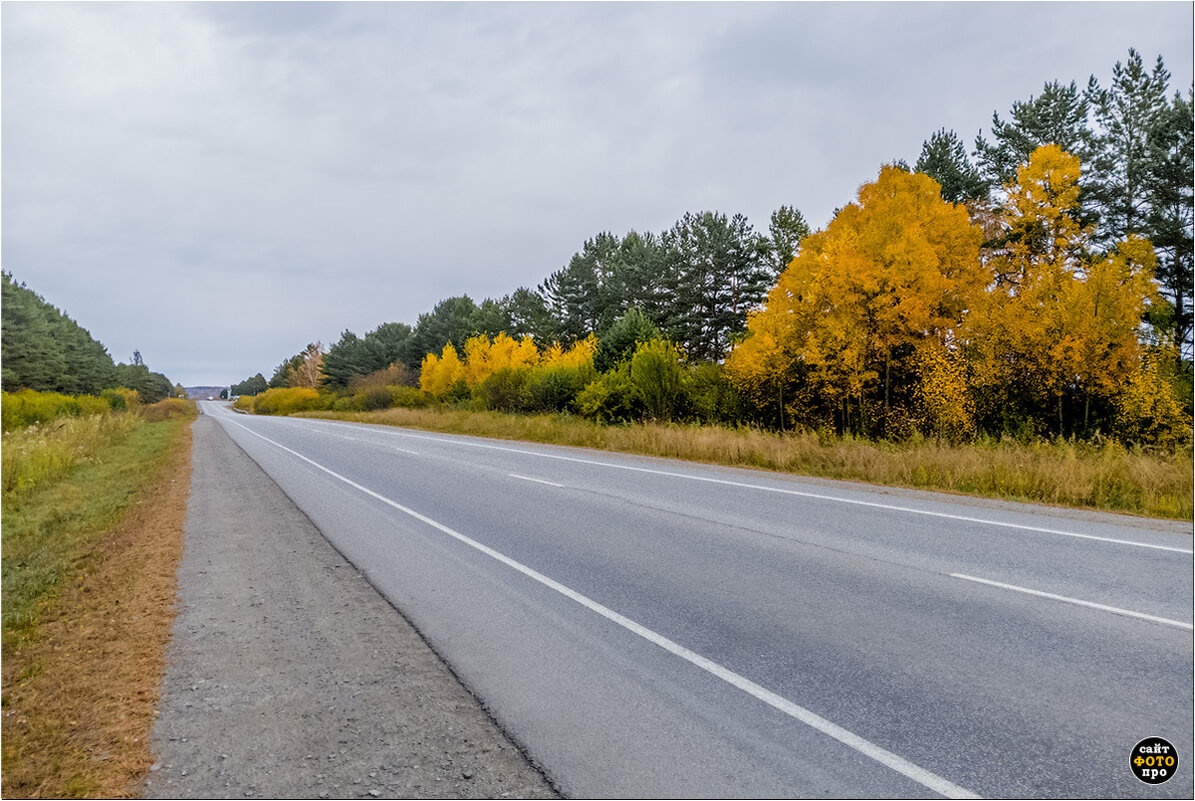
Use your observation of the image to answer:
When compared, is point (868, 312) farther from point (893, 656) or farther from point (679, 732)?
point (679, 732)

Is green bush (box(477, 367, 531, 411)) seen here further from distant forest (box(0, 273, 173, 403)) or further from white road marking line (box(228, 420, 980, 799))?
white road marking line (box(228, 420, 980, 799))

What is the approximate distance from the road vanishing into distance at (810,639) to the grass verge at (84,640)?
193cm

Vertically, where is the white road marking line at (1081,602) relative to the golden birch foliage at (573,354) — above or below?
below

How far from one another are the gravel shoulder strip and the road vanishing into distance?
28 centimetres

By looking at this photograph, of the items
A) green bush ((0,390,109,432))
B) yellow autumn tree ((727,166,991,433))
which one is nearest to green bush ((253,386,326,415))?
green bush ((0,390,109,432))

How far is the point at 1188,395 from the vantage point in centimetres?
1777

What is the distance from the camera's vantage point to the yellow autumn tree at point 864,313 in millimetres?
21109

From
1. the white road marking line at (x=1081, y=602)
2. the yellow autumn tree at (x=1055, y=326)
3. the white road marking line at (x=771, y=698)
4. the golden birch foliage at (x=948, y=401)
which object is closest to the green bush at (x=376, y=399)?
the golden birch foliage at (x=948, y=401)

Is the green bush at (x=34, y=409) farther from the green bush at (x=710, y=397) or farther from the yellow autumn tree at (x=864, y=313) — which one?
the yellow autumn tree at (x=864, y=313)

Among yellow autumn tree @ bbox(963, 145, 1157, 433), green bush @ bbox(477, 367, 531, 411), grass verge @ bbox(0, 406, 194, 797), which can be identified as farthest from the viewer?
green bush @ bbox(477, 367, 531, 411)

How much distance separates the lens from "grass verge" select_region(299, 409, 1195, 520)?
10.5 meters

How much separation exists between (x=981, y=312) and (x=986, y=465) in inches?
415

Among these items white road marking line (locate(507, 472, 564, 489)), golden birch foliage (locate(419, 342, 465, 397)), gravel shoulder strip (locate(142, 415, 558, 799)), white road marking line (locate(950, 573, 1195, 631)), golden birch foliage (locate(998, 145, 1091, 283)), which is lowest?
gravel shoulder strip (locate(142, 415, 558, 799))

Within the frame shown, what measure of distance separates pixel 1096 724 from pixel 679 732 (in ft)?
7.69
